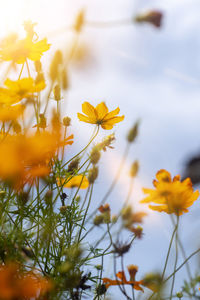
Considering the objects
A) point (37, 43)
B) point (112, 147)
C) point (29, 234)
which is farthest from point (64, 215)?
point (37, 43)

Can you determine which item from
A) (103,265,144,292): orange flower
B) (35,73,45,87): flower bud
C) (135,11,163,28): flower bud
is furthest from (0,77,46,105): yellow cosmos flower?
(103,265,144,292): orange flower

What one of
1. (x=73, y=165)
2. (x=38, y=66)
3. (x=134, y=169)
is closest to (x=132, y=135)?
(x=134, y=169)

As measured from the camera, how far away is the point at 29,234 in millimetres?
800

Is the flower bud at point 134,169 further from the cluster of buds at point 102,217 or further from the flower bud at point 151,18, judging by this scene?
the flower bud at point 151,18

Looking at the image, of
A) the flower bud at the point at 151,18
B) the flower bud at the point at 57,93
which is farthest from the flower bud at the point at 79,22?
the flower bud at the point at 57,93

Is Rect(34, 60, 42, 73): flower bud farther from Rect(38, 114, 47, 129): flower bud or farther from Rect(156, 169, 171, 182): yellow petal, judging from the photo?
Rect(156, 169, 171, 182): yellow petal

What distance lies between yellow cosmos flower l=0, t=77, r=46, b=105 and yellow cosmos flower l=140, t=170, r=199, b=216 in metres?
0.31

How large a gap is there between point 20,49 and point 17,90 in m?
0.08

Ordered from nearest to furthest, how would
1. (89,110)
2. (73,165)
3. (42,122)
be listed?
1. (42,122)
2. (73,165)
3. (89,110)

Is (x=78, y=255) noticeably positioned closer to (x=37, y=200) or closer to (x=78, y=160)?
(x=37, y=200)

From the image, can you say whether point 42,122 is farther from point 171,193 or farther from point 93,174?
point 171,193

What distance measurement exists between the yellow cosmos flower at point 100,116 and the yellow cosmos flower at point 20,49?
237mm

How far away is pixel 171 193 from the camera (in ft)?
2.27

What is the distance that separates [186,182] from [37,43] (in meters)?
0.49
